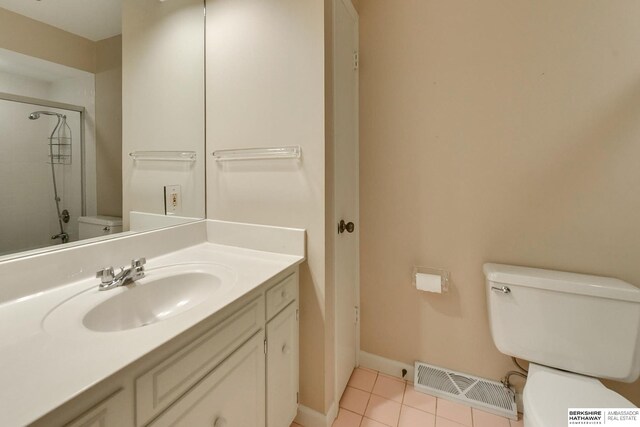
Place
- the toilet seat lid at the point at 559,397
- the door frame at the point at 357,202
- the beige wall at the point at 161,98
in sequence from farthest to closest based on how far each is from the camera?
the door frame at the point at 357,202 < the beige wall at the point at 161,98 < the toilet seat lid at the point at 559,397

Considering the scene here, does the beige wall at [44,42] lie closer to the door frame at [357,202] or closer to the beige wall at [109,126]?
the beige wall at [109,126]

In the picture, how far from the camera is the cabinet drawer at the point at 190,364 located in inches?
23.8

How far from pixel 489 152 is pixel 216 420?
1613 millimetres

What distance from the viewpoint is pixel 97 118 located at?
1040mm

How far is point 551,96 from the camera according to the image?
126 centimetres

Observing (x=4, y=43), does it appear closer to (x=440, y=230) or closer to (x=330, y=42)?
(x=330, y=42)

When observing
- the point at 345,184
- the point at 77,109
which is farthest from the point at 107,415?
the point at 345,184

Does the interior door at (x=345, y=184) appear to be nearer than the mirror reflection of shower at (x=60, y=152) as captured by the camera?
No

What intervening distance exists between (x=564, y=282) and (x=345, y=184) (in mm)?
1068

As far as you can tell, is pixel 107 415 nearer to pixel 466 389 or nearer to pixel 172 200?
pixel 172 200

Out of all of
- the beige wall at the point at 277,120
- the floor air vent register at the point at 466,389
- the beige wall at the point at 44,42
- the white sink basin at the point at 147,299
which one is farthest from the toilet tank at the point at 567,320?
the beige wall at the point at 44,42

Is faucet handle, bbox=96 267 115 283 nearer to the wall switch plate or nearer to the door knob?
the wall switch plate

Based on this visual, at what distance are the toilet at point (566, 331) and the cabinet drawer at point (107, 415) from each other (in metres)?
1.22

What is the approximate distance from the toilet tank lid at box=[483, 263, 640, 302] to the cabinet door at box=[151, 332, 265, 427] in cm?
112
